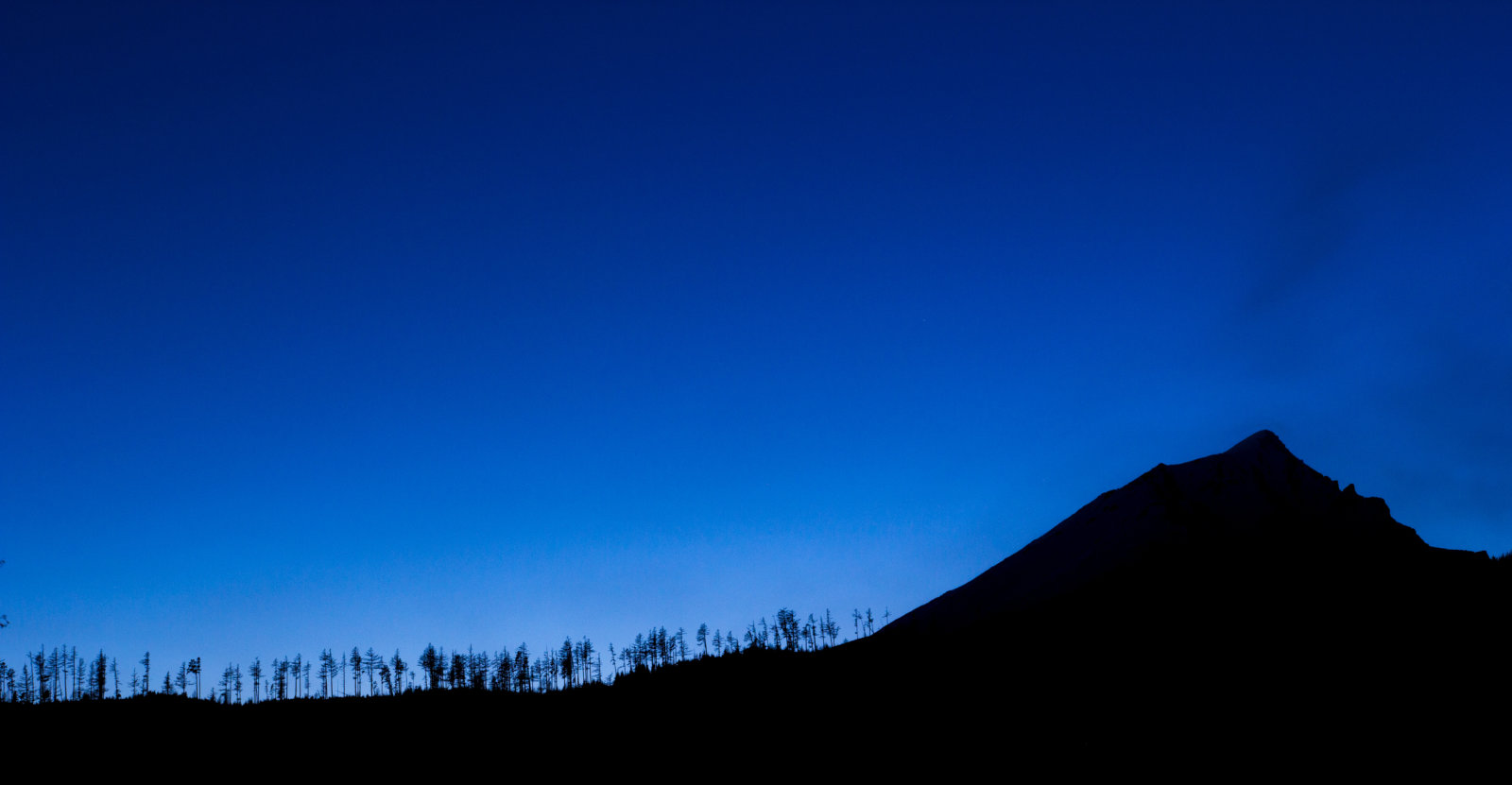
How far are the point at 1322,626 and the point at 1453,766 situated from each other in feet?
117

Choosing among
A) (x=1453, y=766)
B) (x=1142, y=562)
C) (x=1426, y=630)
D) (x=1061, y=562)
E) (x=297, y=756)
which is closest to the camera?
(x=1453, y=766)

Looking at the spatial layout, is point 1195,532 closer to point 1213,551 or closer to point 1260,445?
point 1213,551

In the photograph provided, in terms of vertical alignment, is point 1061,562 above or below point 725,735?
above

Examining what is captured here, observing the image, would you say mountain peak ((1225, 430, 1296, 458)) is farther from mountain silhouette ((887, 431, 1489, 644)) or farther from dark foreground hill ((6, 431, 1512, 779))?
dark foreground hill ((6, 431, 1512, 779))

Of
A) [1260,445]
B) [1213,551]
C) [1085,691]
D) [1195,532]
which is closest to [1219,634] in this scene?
[1085,691]

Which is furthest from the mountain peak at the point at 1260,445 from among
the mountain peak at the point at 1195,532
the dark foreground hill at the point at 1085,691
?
the dark foreground hill at the point at 1085,691

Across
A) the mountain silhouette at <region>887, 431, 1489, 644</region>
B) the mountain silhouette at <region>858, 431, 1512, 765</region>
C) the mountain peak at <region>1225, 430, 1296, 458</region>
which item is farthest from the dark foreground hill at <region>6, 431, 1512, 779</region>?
the mountain peak at <region>1225, 430, 1296, 458</region>

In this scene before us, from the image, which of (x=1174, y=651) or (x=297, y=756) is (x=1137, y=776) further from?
(x=297, y=756)

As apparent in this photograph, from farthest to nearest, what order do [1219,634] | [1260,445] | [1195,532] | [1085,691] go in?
[1260,445] → [1195,532] → [1219,634] → [1085,691]

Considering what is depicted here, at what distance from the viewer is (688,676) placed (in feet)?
351

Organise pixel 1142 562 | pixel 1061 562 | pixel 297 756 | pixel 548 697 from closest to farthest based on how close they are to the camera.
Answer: pixel 297 756 < pixel 548 697 < pixel 1142 562 < pixel 1061 562

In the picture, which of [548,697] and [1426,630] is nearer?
[1426,630]

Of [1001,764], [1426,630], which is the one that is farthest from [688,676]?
[1426,630]

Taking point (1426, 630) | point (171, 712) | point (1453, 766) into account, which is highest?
point (171, 712)
